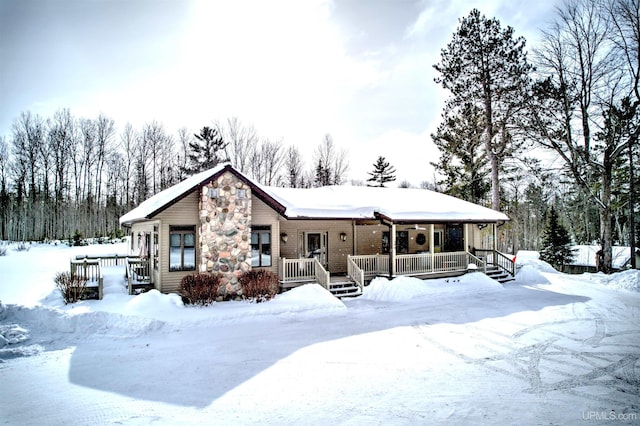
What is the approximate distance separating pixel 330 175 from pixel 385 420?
35.5 metres

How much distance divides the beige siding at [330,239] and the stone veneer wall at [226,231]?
10.8ft

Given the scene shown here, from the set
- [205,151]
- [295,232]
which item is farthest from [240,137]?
[295,232]

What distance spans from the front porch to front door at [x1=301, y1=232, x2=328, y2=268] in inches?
38.1

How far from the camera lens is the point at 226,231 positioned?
464 inches

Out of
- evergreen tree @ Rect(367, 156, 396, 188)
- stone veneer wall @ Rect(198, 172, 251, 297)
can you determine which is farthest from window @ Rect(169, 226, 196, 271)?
evergreen tree @ Rect(367, 156, 396, 188)

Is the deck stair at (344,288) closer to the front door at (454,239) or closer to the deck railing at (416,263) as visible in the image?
the deck railing at (416,263)

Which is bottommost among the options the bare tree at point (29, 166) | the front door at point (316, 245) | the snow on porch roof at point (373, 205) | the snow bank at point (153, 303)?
the snow bank at point (153, 303)

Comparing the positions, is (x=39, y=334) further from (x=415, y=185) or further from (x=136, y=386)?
(x=415, y=185)

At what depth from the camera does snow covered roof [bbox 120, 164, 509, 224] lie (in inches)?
489

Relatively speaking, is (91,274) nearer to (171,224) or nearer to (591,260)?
(171,224)

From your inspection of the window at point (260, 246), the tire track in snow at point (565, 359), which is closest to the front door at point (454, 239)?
the tire track in snow at point (565, 359)

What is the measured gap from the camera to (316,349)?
298 inches

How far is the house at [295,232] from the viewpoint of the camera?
1163cm

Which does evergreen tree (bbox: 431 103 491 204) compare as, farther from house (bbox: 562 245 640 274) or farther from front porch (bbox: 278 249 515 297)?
front porch (bbox: 278 249 515 297)
